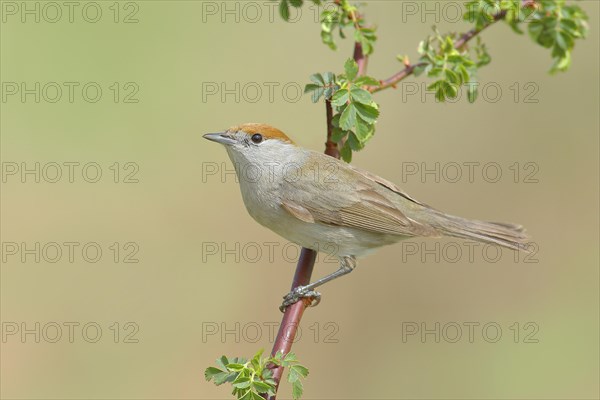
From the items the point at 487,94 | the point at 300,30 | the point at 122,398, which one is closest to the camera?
the point at 122,398

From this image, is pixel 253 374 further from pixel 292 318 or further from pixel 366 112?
pixel 366 112

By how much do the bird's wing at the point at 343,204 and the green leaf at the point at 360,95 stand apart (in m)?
1.34

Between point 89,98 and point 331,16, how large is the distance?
5311 millimetres

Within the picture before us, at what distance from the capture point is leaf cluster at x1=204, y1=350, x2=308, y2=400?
3.30 meters

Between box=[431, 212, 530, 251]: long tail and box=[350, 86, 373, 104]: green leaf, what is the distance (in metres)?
1.84

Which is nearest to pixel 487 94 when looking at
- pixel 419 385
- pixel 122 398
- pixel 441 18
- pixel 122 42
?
pixel 441 18

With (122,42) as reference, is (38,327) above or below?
below

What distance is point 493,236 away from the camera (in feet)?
18.0

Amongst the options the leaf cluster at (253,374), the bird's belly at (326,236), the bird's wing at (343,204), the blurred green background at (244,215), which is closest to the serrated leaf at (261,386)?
the leaf cluster at (253,374)

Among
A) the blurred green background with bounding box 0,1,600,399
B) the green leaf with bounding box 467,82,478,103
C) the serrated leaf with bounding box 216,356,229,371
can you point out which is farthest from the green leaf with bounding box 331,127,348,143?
the blurred green background with bounding box 0,1,600,399

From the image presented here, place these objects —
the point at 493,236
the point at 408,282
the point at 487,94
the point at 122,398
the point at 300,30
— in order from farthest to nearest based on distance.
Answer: the point at 300,30, the point at 487,94, the point at 408,282, the point at 122,398, the point at 493,236

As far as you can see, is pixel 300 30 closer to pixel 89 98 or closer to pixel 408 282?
pixel 89 98

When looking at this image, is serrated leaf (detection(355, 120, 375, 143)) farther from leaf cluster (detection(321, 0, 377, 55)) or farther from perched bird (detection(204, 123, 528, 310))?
perched bird (detection(204, 123, 528, 310))

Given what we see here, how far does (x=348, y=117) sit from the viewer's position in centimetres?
398
